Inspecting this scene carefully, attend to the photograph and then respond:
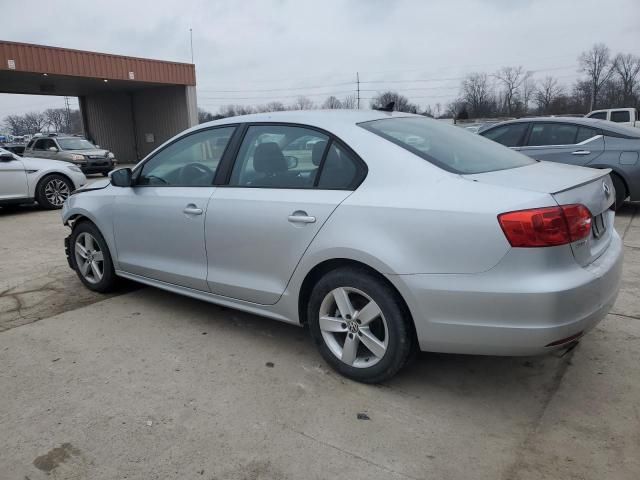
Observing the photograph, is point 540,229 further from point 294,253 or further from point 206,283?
point 206,283

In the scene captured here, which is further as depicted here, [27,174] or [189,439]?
[27,174]

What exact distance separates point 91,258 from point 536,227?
387cm

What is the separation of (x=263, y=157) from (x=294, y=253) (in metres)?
0.77

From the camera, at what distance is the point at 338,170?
2947mm

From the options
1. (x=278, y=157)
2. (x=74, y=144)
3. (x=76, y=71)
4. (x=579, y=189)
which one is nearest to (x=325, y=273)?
(x=278, y=157)

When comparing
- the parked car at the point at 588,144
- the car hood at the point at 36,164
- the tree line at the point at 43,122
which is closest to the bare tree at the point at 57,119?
the tree line at the point at 43,122

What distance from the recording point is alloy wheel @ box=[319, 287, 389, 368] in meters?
2.79

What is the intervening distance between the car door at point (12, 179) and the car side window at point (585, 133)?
9.80 metres

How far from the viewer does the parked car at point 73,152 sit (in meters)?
17.5

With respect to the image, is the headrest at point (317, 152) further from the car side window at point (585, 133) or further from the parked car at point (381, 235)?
the car side window at point (585, 133)

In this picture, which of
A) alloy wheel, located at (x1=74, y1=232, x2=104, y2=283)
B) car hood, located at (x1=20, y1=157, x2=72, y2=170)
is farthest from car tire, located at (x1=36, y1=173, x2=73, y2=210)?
alloy wheel, located at (x1=74, y1=232, x2=104, y2=283)

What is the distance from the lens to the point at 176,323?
3928 mm

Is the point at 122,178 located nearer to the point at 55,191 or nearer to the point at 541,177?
the point at 541,177

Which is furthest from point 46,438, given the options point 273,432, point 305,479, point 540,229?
point 540,229
